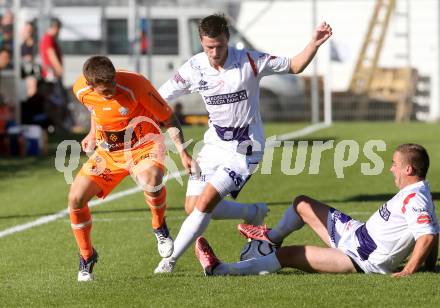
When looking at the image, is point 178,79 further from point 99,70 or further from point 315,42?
point 315,42

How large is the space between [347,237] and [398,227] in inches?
19.8

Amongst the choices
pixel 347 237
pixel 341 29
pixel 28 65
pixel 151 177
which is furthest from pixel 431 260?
pixel 341 29

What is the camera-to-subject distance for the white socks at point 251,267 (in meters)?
9.10

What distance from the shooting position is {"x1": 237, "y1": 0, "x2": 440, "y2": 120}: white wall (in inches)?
1385

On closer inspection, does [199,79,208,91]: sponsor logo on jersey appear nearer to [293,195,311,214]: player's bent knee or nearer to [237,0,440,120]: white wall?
[293,195,311,214]: player's bent knee

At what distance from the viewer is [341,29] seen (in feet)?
120

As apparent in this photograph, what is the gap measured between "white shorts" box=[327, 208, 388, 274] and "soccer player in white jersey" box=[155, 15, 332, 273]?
0.78 meters

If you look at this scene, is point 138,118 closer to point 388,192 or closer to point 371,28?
point 388,192

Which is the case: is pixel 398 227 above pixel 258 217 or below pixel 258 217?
above

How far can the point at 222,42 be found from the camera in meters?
9.46

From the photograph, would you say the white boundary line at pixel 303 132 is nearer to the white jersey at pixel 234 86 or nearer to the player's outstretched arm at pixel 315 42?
the white jersey at pixel 234 86

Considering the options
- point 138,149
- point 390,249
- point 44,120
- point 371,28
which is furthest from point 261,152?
point 371,28

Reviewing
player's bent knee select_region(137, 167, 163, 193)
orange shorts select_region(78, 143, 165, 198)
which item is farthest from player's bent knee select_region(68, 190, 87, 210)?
player's bent knee select_region(137, 167, 163, 193)

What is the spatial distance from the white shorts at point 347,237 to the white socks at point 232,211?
4.73ft
